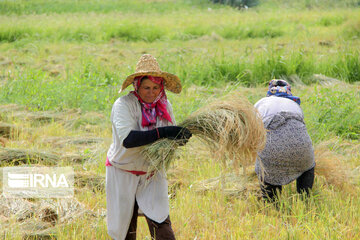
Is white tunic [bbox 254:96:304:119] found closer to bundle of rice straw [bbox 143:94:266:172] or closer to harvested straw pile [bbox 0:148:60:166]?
bundle of rice straw [bbox 143:94:266:172]

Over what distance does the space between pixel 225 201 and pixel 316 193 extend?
0.73m

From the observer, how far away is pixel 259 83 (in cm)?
782

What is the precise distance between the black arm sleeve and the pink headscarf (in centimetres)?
16

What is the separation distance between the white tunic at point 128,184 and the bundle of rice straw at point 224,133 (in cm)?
12

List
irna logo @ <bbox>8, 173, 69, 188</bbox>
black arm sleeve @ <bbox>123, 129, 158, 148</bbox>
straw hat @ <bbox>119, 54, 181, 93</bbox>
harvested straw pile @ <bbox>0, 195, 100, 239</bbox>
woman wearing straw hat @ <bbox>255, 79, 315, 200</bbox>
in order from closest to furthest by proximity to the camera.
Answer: black arm sleeve @ <bbox>123, 129, 158, 148</bbox> < straw hat @ <bbox>119, 54, 181, 93</bbox> < harvested straw pile @ <bbox>0, 195, 100, 239</bbox> < woman wearing straw hat @ <bbox>255, 79, 315, 200</bbox> < irna logo @ <bbox>8, 173, 69, 188</bbox>

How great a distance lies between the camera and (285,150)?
3.73 metres

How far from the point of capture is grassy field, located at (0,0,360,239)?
333cm

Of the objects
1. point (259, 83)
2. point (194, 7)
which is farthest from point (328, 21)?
point (194, 7)

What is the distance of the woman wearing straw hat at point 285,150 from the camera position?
12.3ft

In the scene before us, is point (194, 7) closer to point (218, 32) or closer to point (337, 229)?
point (218, 32)

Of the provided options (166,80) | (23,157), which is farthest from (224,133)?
(23,157)

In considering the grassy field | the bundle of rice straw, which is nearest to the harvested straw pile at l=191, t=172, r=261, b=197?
the grassy field

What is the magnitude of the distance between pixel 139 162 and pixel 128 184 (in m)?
0.16

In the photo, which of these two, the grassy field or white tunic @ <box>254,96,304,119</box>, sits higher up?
white tunic @ <box>254,96,304,119</box>
